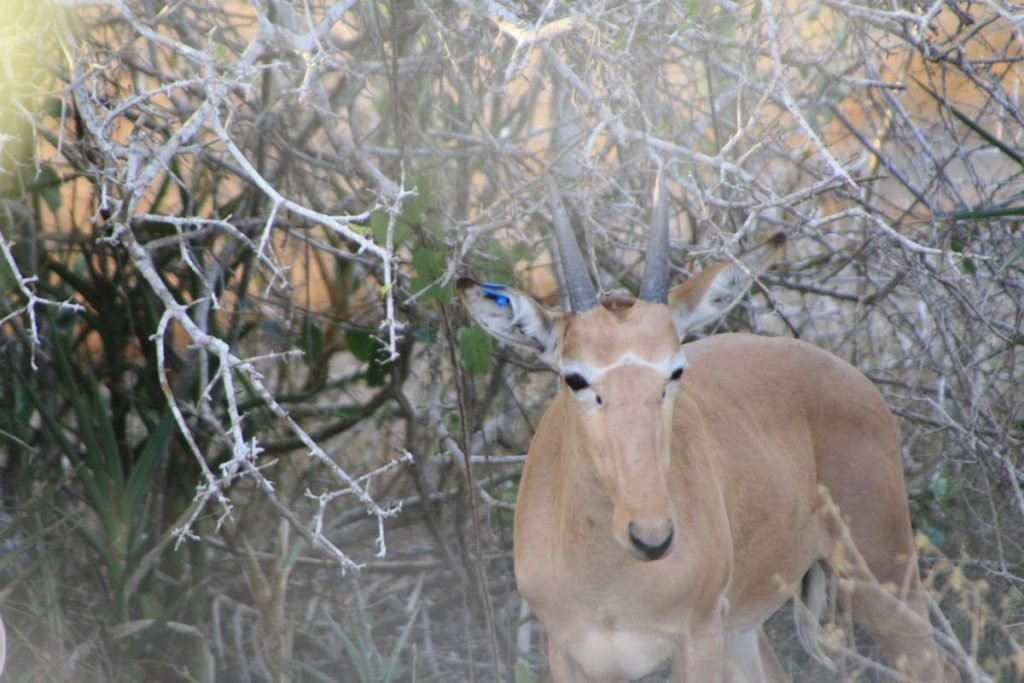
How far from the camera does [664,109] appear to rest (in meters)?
6.43

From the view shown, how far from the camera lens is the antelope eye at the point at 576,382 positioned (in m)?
3.84

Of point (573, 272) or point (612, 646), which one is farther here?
point (612, 646)

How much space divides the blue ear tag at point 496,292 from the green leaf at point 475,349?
0.88 m

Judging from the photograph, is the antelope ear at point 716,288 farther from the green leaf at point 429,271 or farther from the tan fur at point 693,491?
the green leaf at point 429,271

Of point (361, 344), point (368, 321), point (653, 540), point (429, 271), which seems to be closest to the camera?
point (653, 540)

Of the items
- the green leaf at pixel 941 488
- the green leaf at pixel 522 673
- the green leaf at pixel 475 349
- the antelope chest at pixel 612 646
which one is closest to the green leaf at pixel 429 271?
the green leaf at pixel 475 349

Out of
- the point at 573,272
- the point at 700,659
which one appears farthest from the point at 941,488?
the point at 573,272

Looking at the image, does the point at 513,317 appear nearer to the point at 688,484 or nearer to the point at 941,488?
the point at 688,484

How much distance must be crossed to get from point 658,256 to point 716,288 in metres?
0.21

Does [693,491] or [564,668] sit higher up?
[693,491]

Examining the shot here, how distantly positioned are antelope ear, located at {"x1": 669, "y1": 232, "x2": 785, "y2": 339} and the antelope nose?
0.67 m

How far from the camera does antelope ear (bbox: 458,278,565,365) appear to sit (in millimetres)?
4016

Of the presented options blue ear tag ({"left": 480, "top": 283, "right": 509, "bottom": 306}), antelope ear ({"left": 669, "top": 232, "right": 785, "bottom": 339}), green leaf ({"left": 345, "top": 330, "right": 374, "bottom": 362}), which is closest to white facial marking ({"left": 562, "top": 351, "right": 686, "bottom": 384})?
antelope ear ({"left": 669, "top": 232, "right": 785, "bottom": 339})

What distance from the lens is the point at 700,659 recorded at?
4.18 metres
